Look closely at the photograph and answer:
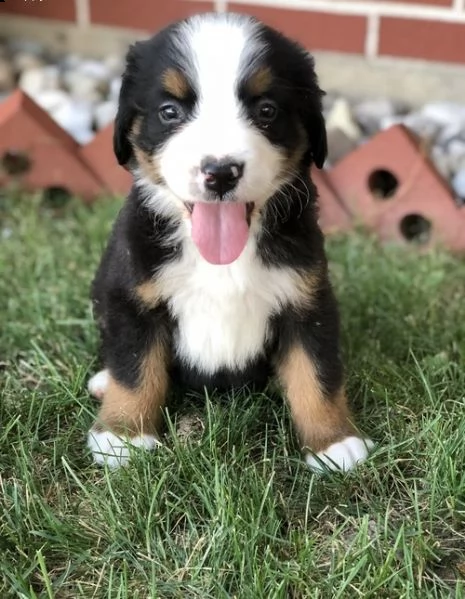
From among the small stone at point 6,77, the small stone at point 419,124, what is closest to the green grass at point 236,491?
the small stone at point 419,124

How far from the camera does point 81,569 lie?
7.73 ft

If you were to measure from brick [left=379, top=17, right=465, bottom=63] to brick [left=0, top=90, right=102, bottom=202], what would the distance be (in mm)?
2127

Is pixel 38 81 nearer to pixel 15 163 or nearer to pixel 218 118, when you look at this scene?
pixel 15 163

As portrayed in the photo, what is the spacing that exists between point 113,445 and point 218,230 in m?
0.77

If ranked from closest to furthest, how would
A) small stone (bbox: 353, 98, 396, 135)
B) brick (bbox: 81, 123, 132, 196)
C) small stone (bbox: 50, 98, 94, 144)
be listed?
brick (bbox: 81, 123, 132, 196) < small stone (bbox: 50, 98, 94, 144) < small stone (bbox: 353, 98, 396, 135)

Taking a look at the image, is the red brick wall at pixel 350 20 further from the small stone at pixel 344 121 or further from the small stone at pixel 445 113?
the small stone at pixel 344 121

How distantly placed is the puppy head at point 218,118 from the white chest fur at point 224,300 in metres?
0.14

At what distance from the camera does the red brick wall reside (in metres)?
5.36

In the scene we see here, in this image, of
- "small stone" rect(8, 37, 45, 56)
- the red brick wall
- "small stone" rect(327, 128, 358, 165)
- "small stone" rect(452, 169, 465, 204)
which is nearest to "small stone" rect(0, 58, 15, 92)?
"small stone" rect(8, 37, 45, 56)

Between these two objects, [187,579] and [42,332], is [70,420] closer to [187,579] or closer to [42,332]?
[42,332]

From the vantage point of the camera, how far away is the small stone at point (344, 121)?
5.10 meters

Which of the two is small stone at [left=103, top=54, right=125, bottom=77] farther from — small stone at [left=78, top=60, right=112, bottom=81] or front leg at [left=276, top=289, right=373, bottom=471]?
front leg at [left=276, top=289, right=373, bottom=471]

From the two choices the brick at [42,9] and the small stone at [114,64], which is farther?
the brick at [42,9]

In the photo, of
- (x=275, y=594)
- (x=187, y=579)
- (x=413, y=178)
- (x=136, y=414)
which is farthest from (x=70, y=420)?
(x=413, y=178)
